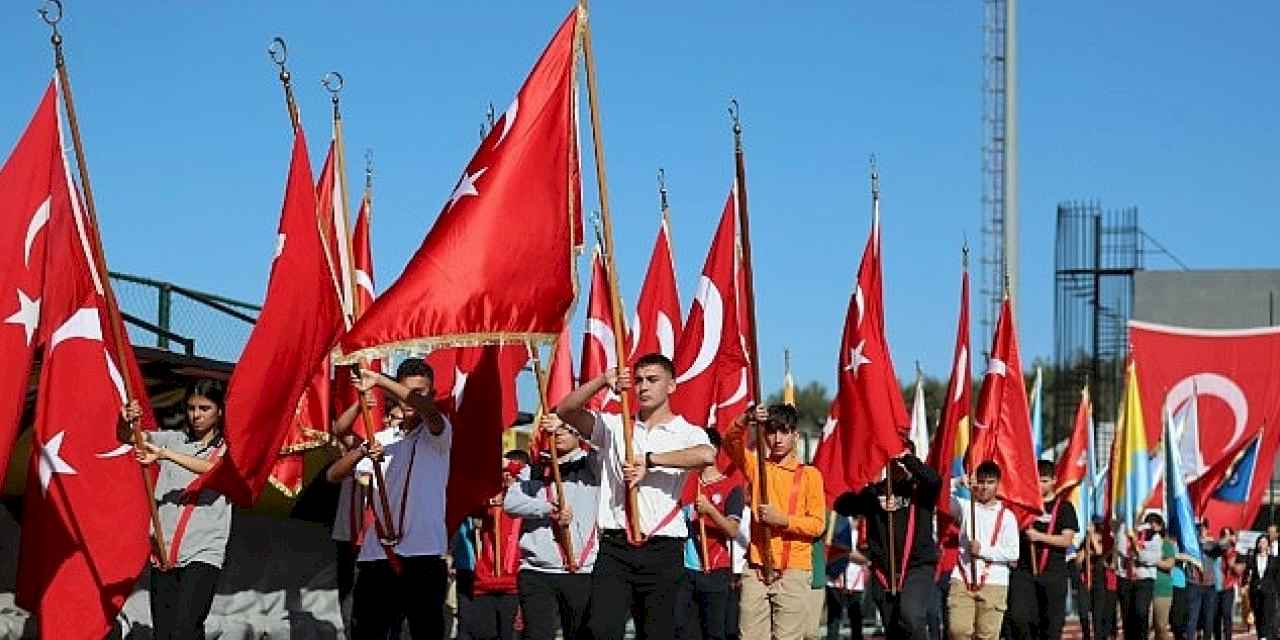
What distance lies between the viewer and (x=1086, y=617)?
81.2 ft

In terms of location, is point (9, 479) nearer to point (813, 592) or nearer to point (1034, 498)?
point (813, 592)

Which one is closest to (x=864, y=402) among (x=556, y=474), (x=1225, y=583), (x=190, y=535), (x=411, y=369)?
(x=556, y=474)

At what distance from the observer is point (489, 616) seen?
16922 millimetres

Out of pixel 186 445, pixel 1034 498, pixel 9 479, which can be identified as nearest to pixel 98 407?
pixel 186 445

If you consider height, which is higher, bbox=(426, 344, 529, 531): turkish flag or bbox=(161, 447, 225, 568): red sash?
bbox=(426, 344, 529, 531): turkish flag

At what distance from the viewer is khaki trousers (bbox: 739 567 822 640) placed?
47.8 feet

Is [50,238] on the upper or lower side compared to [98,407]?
upper

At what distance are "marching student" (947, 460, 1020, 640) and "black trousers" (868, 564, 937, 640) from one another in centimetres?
110

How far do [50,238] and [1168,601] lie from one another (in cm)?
1524

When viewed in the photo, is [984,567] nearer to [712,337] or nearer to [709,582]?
[709,582]

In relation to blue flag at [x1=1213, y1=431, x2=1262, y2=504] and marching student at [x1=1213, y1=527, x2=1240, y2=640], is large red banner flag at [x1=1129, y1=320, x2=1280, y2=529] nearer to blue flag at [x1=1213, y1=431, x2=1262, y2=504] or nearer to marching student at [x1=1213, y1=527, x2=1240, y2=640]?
blue flag at [x1=1213, y1=431, x2=1262, y2=504]

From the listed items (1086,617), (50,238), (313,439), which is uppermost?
(50,238)

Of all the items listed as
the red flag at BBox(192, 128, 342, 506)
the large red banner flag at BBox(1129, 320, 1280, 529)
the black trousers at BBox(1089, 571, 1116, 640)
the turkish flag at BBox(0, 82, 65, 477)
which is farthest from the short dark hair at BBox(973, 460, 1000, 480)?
the turkish flag at BBox(0, 82, 65, 477)

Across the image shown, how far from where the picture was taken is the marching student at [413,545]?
1198cm
